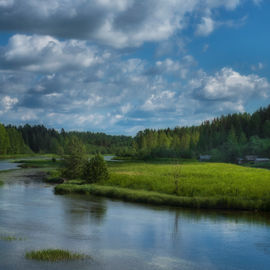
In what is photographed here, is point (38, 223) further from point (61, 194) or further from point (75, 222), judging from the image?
point (61, 194)

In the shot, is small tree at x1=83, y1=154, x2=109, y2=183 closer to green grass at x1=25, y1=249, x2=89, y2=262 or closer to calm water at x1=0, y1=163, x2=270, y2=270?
calm water at x1=0, y1=163, x2=270, y2=270

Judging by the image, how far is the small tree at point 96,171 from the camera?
2116 inches

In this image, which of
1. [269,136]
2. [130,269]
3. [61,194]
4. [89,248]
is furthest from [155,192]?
[269,136]

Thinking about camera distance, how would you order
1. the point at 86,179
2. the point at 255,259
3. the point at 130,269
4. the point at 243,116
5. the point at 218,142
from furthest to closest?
the point at 243,116
the point at 218,142
the point at 86,179
the point at 255,259
the point at 130,269

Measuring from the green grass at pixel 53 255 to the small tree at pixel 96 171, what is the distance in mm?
33069

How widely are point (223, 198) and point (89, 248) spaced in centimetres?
2020

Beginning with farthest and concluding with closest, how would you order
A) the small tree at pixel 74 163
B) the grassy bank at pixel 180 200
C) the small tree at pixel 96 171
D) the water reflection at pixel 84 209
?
the small tree at pixel 74 163 → the small tree at pixel 96 171 → the grassy bank at pixel 180 200 → the water reflection at pixel 84 209

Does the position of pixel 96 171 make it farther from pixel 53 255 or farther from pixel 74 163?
pixel 53 255

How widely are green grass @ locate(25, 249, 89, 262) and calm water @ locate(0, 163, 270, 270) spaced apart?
0.63 meters

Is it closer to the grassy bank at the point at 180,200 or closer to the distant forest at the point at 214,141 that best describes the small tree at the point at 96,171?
the grassy bank at the point at 180,200

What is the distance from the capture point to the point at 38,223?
96.8 feet

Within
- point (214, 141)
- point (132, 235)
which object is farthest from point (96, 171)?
point (214, 141)

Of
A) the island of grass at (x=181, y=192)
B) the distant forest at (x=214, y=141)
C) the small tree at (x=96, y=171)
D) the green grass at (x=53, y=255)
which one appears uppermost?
the distant forest at (x=214, y=141)


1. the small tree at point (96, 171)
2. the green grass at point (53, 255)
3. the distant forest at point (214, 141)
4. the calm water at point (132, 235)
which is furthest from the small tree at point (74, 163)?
the distant forest at point (214, 141)
